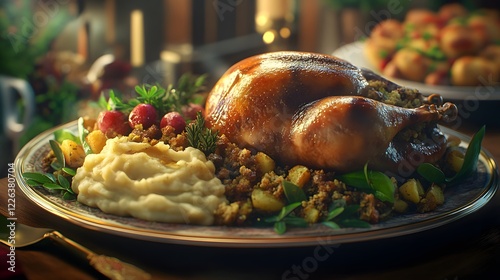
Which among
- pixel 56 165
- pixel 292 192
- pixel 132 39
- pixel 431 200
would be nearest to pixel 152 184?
pixel 292 192

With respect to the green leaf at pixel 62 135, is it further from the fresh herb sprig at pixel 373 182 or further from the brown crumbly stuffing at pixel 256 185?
the fresh herb sprig at pixel 373 182

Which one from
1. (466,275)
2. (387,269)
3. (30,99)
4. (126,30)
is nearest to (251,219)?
(387,269)

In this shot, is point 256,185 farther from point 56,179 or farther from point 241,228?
point 56,179

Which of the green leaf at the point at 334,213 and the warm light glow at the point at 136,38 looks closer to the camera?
the green leaf at the point at 334,213

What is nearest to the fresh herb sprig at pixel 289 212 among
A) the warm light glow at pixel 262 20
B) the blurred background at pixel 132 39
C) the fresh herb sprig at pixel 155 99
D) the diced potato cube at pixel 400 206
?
the diced potato cube at pixel 400 206

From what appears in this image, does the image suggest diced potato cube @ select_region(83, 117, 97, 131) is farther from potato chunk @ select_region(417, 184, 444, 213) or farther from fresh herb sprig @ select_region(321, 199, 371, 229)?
potato chunk @ select_region(417, 184, 444, 213)

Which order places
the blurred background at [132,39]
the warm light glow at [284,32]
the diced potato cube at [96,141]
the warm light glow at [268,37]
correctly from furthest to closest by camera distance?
1. the warm light glow at [268,37]
2. the warm light glow at [284,32]
3. the blurred background at [132,39]
4. the diced potato cube at [96,141]

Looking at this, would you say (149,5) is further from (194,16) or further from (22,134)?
(22,134)
